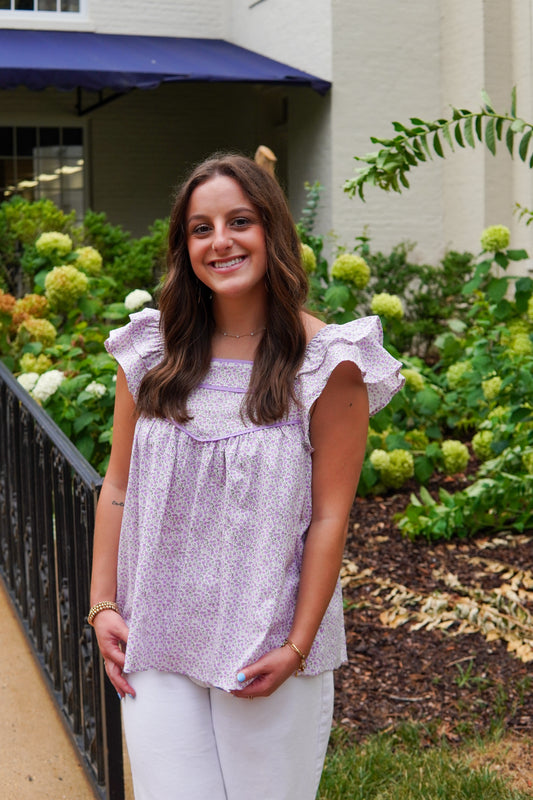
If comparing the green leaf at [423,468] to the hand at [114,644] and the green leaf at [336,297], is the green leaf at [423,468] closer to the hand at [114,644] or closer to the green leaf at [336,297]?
the green leaf at [336,297]

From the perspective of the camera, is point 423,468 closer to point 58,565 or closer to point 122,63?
point 58,565

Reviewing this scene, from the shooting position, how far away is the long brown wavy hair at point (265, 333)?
1.85 meters

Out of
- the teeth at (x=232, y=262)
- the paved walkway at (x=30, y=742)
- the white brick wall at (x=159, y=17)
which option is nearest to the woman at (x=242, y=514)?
the teeth at (x=232, y=262)

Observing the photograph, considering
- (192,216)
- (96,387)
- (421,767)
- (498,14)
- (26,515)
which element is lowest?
(421,767)

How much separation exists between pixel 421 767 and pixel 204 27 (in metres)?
11.8

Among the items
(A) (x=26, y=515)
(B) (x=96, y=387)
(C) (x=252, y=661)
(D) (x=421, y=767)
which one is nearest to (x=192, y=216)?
(C) (x=252, y=661)

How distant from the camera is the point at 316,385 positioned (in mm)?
1842

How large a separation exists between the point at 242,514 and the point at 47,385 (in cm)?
298

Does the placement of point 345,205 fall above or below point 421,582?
above

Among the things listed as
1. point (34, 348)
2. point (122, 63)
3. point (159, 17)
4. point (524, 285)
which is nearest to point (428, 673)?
point (524, 285)

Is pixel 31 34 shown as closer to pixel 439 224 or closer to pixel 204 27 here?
pixel 204 27

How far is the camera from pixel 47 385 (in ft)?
15.1

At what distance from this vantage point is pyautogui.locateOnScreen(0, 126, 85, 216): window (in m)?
13.6

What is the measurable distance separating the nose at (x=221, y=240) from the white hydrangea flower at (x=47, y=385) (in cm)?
287
